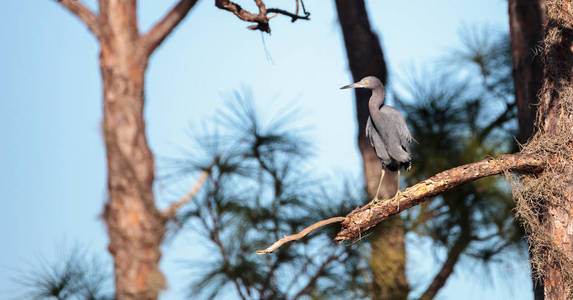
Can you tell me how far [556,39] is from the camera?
178 centimetres

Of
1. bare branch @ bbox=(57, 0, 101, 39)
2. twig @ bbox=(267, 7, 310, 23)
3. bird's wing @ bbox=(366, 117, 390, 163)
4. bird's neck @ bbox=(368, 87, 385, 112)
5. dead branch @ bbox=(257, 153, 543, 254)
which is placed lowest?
dead branch @ bbox=(257, 153, 543, 254)

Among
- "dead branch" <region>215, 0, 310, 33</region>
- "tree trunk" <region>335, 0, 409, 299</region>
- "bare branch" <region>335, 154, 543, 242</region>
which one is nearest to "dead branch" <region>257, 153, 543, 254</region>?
"bare branch" <region>335, 154, 543, 242</region>

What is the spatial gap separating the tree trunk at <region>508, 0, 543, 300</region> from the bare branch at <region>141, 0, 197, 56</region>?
4.25 ft

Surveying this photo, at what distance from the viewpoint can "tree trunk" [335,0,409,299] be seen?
8.20ft

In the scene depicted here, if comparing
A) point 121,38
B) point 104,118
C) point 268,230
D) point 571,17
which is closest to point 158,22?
point 121,38

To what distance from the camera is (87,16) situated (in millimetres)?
2844

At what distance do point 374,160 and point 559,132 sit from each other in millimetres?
1068

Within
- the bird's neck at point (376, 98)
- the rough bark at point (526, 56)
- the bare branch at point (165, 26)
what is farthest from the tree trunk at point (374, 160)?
the bird's neck at point (376, 98)

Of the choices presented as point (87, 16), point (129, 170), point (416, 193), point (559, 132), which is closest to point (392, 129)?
point (416, 193)

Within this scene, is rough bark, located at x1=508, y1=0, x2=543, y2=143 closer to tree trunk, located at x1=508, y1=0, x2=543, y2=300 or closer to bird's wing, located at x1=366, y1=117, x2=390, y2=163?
tree trunk, located at x1=508, y1=0, x2=543, y2=300

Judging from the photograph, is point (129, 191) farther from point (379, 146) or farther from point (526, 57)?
point (526, 57)

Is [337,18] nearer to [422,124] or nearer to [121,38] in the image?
[422,124]

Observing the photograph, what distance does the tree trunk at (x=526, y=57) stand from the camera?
7.89 feet

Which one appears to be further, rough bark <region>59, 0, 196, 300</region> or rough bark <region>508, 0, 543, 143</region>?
rough bark <region>59, 0, 196, 300</region>
